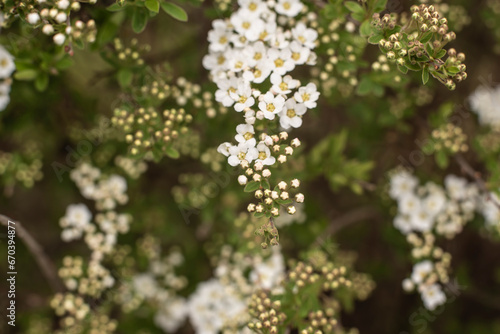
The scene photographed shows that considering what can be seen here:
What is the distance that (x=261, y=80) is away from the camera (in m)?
2.79

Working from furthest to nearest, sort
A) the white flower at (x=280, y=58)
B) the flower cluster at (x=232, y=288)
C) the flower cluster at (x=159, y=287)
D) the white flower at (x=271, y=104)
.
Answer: the flower cluster at (x=159, y=287) < the flower cluster at (x=232, y=288) < the white flower at (x=280, y=58) < the white flower at (x=271, y=104)

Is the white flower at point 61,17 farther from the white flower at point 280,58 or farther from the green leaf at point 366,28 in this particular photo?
the green leaf at point 366,28

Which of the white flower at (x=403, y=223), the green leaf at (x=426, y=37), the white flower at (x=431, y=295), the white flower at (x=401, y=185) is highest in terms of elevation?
the green leaf at (x=426, y=37)

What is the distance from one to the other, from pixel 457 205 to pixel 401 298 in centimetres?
150

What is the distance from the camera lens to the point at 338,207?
554cm

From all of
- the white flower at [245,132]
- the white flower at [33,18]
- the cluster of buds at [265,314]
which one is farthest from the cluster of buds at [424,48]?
the white flower at [33,18]

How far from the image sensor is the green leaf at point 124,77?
3178 mm

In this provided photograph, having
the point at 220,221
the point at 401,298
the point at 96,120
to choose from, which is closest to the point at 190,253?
the point at 220,221

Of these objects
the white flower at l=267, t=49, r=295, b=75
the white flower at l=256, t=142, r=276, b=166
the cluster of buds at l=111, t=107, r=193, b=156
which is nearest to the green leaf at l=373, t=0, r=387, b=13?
the white flower at l=267, t=49, r=295, b=75

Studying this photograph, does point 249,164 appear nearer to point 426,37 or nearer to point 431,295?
point 426,37

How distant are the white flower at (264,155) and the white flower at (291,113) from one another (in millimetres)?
239

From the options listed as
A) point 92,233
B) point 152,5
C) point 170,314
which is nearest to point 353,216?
point 170,314

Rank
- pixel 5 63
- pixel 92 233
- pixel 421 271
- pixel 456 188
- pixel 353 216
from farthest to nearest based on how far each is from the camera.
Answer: pixel 353 216 < pixel 456 188 < pixel 92 233 < pixel 421 271 < pixel 5 63

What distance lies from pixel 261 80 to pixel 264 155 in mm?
488
